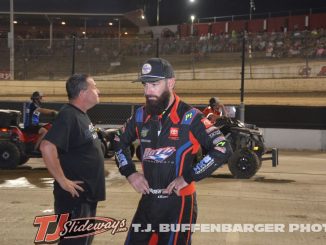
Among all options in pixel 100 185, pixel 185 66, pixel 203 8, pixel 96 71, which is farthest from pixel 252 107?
pixel 203 8

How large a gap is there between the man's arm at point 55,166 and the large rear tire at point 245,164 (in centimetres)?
686

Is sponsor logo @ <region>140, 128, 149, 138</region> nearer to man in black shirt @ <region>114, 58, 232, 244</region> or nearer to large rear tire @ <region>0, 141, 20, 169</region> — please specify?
man in black shirt @ <region>114, 58, 232, 244</region>

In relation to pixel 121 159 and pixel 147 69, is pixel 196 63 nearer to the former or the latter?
pixel 121 159

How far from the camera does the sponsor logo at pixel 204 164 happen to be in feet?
12.1

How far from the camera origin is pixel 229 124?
11070 mm

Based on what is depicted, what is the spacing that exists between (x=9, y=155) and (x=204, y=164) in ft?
28.4

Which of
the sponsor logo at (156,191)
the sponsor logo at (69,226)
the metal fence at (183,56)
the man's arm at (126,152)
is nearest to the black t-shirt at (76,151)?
the sponsor logo at (69,226)

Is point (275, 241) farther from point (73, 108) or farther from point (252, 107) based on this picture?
point (252, 107)

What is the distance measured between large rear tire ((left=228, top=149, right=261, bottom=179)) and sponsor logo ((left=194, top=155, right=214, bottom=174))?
7029 millimetres

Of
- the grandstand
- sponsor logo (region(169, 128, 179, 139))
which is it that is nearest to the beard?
sponsor logo (region(169, 128, 179, 139))

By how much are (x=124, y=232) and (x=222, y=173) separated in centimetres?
519

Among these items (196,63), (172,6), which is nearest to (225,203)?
(196,63)

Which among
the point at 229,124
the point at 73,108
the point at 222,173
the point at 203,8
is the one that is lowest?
the point at 222,173

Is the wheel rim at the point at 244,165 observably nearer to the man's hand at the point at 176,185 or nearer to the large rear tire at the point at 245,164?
the large rear tire at the point at 245,164
